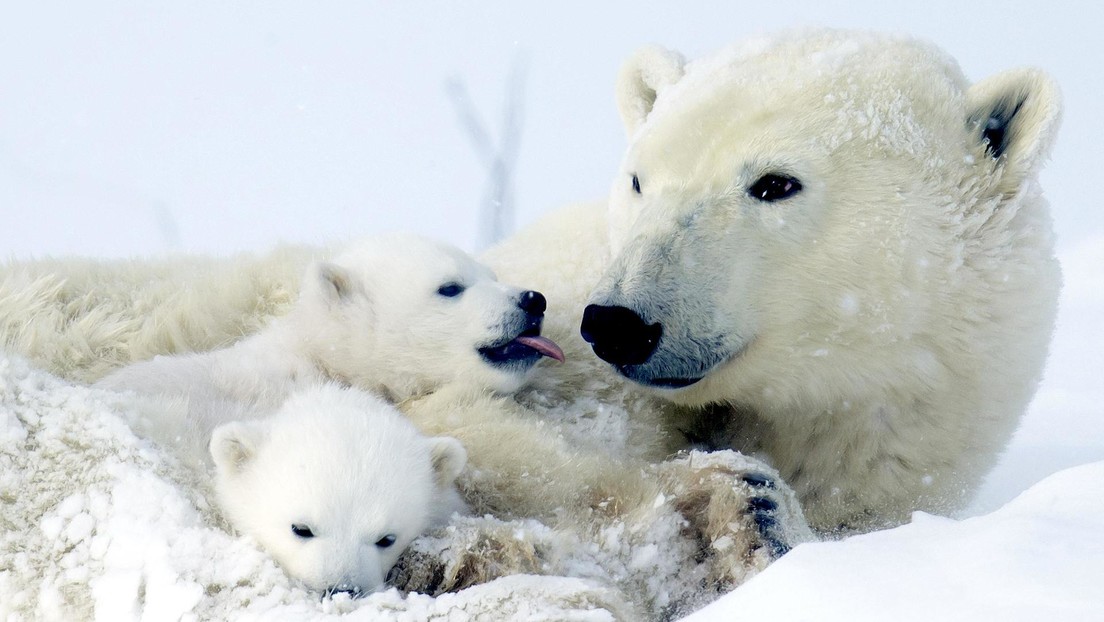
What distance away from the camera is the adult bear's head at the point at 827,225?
9.04ft

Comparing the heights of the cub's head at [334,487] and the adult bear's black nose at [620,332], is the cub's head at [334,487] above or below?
below

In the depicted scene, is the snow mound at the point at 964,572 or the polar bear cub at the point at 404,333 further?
the polar bear cub at the point at 404,333

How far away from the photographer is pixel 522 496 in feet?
7.97

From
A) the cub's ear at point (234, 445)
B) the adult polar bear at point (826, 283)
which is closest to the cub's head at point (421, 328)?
the adult polar bear at point (826, 283)

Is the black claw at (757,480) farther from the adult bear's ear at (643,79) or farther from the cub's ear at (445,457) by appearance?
the adult bear's ear at (643,79)

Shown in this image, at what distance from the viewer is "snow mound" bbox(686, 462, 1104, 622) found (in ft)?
A: 4.45

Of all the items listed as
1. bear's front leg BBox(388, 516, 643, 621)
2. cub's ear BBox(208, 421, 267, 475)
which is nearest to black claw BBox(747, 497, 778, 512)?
bear's front leg BBox(388, 516, 643, 621)

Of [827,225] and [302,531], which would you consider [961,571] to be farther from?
[827,225]

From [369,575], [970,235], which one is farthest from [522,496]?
[970,235]

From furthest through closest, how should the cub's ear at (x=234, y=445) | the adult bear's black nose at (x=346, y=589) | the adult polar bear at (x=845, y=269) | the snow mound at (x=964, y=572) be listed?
the adult polar bear at (x=845, y=269) → the cub's ear at (x=234, y=445) → the adult bear's black nose at (x=346, y=589) → the snow mound at (x=964, y=572)

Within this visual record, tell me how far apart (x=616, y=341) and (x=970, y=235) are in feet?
3.35

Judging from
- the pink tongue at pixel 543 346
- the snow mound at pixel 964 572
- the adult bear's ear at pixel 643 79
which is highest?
the adult bear's ear at pixel 643 79

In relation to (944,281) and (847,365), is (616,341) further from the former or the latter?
(944,281)

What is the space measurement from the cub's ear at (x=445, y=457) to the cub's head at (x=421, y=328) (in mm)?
656
